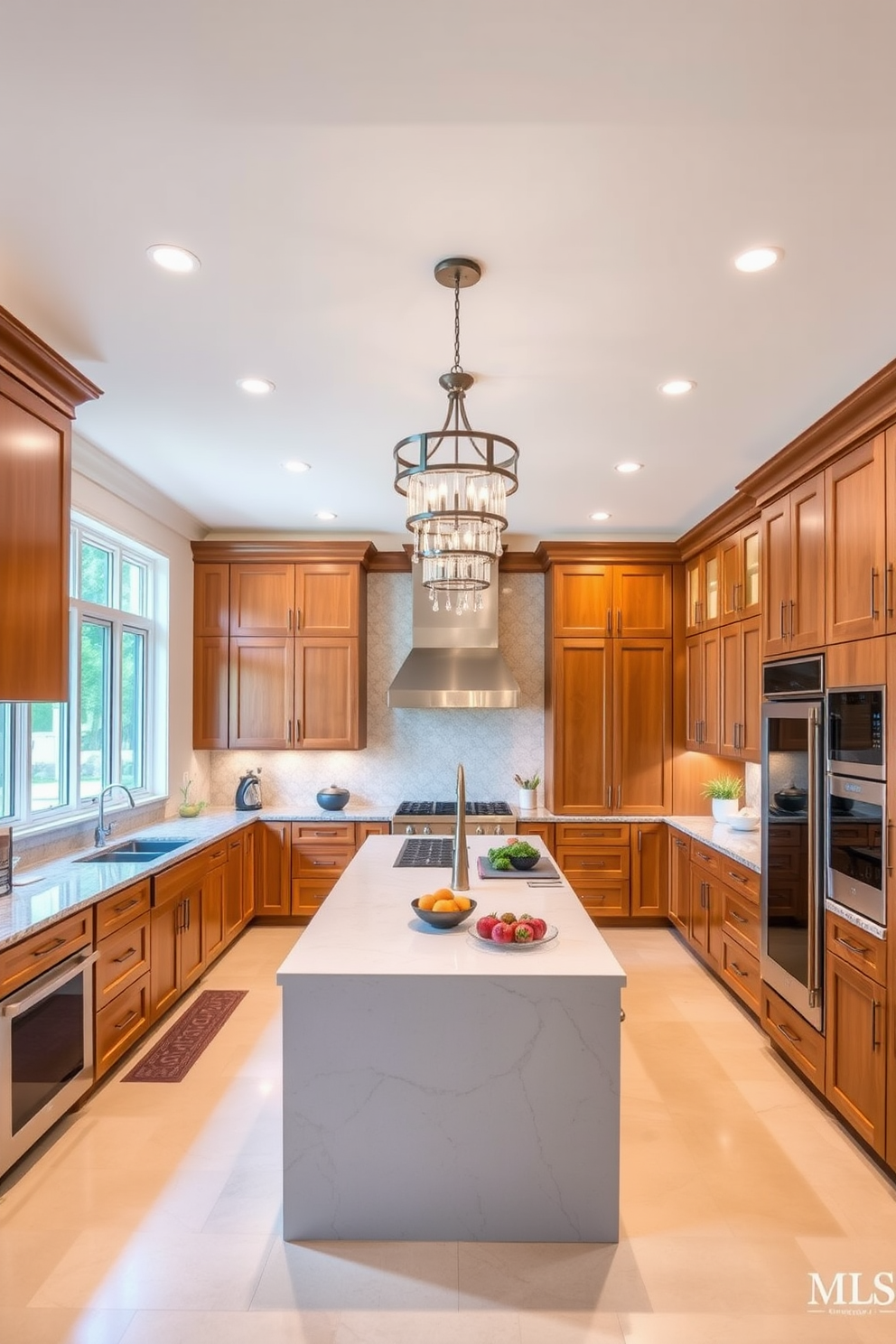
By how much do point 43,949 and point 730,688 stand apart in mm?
3729

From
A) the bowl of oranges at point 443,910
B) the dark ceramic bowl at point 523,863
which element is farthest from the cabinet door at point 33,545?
the dark ceramic bowl at point 523,863

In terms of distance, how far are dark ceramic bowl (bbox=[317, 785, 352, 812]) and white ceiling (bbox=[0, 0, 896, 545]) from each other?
289 cm

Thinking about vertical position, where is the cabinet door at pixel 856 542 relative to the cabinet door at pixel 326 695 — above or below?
above

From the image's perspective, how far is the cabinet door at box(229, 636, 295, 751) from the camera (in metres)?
5.58

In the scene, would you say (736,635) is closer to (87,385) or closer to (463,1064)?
(463,1064)

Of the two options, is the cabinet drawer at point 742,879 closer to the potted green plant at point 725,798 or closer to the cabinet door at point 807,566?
the potted green plant at point 725,798

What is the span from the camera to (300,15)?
4.58 ft

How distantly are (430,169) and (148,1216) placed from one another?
118 inches

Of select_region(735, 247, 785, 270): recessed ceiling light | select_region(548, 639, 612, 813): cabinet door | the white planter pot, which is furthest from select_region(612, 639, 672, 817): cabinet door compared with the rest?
select_region(735, 247, 785, 270): recessed ceiling light

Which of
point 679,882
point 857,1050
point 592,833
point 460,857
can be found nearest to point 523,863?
point 460,857

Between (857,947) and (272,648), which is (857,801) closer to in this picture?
(857,947)

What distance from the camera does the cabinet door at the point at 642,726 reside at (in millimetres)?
5449

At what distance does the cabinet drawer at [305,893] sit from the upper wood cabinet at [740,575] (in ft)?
10.4

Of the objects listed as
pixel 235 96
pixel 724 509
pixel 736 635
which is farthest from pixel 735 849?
pixel 235 96
